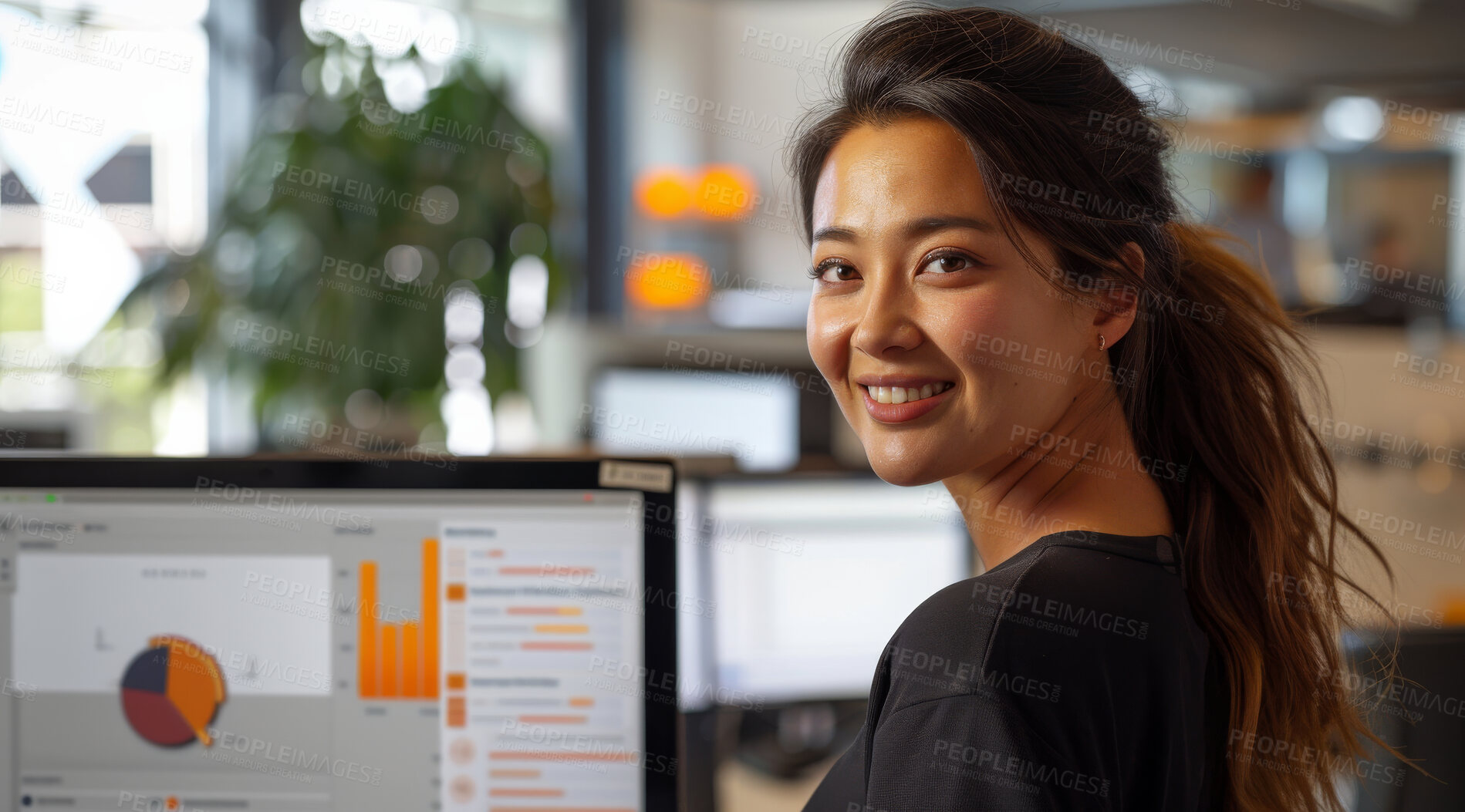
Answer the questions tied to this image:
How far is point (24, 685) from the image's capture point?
0.79 meters

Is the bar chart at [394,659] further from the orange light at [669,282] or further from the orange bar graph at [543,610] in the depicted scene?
the orange light at [669,282]

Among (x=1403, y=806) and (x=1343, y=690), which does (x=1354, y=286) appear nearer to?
(x=1403, y=806)

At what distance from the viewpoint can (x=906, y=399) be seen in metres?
0.71

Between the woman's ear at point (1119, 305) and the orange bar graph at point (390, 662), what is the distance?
53 cm

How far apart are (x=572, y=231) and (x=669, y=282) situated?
0.42 meters

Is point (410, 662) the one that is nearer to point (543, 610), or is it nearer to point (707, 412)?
point (543, 610)

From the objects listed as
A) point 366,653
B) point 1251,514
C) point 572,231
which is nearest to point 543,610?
point 366,653

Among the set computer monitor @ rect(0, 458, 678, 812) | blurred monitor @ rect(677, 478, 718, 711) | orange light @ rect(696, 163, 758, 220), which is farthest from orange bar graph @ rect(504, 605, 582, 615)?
orange light @ rect(696, 163, 758, 220)

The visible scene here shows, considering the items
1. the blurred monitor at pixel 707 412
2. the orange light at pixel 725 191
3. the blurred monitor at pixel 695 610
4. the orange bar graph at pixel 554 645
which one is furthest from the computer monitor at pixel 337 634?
the orange light at pixel 725 191

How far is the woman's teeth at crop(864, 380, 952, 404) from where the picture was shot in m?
0.71

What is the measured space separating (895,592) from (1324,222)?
9.72ft

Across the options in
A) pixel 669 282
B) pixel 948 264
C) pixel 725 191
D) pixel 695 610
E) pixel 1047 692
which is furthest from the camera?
pixel 669 282

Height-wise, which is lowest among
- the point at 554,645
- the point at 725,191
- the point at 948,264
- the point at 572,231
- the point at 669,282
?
the point at 554,645

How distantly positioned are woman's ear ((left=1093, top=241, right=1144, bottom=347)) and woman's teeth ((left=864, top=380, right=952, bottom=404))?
12cm
